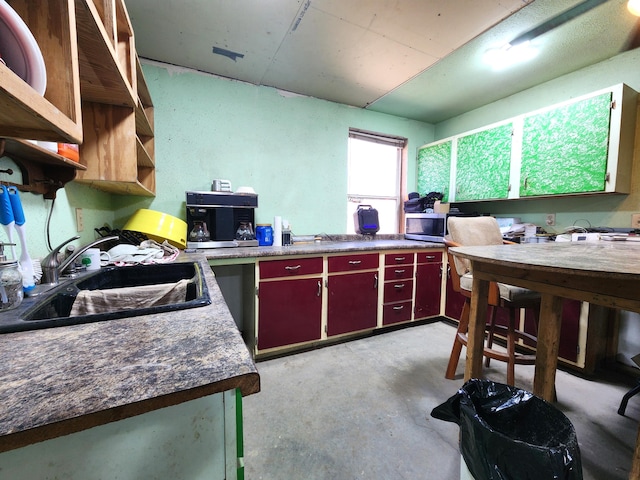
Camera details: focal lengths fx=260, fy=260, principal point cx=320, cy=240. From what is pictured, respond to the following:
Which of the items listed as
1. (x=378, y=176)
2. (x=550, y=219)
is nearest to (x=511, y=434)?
(x=550, y=219)

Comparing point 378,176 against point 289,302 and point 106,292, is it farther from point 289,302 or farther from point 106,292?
point 106,292

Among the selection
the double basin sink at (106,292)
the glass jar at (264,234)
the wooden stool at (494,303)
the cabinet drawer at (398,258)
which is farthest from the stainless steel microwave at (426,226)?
the double basin sink at (106,292)

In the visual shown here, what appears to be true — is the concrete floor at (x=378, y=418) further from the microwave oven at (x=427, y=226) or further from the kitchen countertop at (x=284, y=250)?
the microwave oven at (x=427, y=226)

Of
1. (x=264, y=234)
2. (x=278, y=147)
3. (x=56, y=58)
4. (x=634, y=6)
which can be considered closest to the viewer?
(x=56, y=58)

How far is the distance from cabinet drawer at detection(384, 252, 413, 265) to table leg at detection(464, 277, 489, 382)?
1.13m

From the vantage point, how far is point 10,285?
28.2 inches

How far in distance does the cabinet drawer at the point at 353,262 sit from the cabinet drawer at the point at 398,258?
0.13m

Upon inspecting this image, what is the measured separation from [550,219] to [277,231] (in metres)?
2.67

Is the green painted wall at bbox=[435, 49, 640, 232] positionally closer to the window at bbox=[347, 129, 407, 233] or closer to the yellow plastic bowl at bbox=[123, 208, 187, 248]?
the window at bbox=[347, 129, 407, 233]

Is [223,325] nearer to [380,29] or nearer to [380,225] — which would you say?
[380,29]

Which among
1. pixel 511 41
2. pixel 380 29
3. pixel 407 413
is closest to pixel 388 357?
pixel 407 413

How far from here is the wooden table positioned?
0.85 metres

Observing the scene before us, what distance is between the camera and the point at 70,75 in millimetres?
576

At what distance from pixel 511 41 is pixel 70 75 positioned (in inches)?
106
